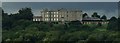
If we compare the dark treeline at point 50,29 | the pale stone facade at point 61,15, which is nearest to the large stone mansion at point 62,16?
the pale stone facade at point 61,15

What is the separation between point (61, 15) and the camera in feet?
26.0

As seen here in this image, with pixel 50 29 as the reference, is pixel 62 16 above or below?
above

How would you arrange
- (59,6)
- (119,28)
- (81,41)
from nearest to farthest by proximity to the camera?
(81,41) → (119,28) → (59,6)

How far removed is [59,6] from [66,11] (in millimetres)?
399

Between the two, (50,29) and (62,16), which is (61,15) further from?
(50,29)

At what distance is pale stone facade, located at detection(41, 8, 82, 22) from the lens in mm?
7723

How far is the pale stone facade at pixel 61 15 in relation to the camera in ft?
25.3

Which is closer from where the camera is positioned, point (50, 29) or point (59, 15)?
point (50, 29)

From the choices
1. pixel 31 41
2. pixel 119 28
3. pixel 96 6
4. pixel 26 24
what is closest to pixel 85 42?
pixel 31 41

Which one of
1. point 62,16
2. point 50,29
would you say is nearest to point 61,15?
point 62,16

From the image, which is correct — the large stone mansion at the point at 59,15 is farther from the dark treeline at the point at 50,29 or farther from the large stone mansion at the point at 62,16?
the dark treeline at the point at 50,29

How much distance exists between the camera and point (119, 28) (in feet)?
20.3

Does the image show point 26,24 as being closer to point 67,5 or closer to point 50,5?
point 50,5

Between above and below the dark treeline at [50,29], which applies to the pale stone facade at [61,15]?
above
